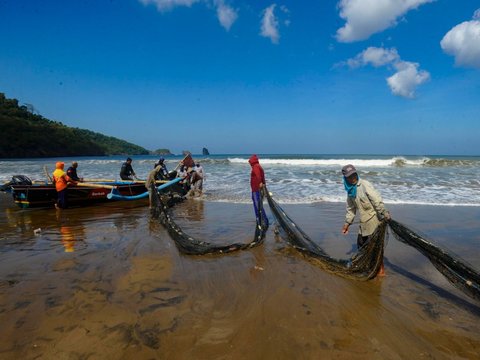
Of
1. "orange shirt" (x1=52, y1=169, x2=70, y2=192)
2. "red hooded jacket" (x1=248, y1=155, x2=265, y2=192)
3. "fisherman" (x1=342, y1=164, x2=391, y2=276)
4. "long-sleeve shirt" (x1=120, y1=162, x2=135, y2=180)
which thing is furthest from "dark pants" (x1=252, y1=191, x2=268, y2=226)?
"long-sleeve shirt" (x1=120, y1=162, x2=135, y2=180)

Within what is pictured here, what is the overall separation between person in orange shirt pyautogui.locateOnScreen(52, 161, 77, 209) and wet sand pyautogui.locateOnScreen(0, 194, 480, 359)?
146 inches

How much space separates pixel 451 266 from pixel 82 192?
10.8 m

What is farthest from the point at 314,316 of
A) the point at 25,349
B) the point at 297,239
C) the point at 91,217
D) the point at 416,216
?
the point at 91,217

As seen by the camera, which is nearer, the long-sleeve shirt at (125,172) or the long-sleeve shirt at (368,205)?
the long-sleeve shirt at (368,205)

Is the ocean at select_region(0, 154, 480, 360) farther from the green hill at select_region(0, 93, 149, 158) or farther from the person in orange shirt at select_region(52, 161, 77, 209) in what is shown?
the green hill at select_region(0, 93, 149, 158)

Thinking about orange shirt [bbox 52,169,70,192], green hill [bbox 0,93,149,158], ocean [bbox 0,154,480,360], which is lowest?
ocean [bbox 0,154,480,360]

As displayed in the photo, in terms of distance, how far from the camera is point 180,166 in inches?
535

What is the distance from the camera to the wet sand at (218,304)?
2.67 m

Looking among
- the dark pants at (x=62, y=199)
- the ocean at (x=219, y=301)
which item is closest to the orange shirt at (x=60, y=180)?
the dark pants at (x=62, y=199)

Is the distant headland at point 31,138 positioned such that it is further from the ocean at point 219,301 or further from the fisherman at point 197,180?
the ocean at point 219,301

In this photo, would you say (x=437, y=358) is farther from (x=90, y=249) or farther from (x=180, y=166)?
(x=180, y=166)

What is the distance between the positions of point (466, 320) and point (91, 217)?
28.8 feet

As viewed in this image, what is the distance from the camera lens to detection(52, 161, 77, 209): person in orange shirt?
9.59 meters

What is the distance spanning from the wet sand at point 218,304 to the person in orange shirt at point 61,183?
3.71m
